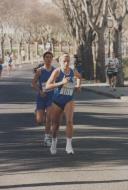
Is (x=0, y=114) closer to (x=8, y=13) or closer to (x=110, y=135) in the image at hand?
(x=110, y=135)

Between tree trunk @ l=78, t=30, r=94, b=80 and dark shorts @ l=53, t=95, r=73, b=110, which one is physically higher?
dark shorts @ l=53, t=95, r=73, b=110

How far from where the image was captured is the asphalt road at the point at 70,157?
9.58 m

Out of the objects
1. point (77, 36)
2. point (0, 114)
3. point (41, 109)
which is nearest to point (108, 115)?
point (0, 114)

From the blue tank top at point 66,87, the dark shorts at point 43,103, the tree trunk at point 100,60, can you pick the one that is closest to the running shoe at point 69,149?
the blue tank top at point 66,87

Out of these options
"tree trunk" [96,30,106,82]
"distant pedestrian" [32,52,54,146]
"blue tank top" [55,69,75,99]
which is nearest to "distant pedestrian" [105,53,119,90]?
"tree trunk" [96,30,106,82]

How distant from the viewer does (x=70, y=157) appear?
11898 millimetres

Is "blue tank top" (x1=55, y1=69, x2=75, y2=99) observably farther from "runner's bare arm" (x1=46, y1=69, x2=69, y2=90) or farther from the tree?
the tree

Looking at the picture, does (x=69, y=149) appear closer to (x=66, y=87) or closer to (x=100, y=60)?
(x=66, y=87)

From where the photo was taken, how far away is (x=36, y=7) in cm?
9706

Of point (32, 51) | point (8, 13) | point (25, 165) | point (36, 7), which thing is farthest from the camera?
point (32, 51)

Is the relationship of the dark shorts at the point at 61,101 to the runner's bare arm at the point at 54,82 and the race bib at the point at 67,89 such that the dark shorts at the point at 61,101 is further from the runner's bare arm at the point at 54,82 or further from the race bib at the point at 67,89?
the runner's bare arm at the point at 54,82

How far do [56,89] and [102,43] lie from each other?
91.6 ft

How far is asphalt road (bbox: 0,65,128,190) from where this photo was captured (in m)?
9.58

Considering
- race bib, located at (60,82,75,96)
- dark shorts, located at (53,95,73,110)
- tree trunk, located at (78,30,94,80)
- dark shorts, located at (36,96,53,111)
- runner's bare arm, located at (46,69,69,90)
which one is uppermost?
runner's bare arm, located at (46,69,69,90)
